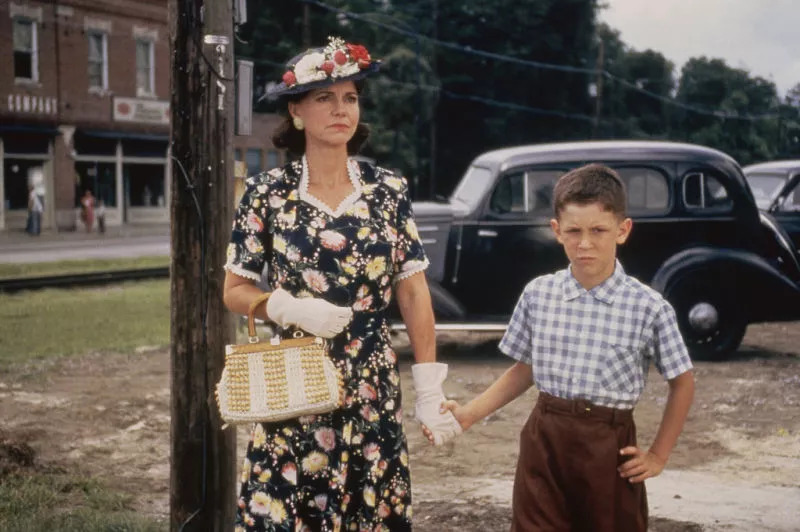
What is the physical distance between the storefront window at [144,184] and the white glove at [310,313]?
3174 centimetres

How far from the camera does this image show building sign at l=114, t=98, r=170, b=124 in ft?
105

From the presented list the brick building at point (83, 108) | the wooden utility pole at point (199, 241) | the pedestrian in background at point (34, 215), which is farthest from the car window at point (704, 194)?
the pedestrian in background at point (34, 215)

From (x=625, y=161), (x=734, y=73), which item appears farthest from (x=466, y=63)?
Result: (x=625, y=161)

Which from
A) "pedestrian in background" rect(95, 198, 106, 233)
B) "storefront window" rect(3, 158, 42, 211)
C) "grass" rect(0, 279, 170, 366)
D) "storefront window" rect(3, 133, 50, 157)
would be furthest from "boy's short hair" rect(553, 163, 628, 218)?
"pedestrian in background" rect(95, 198, 106, 233)

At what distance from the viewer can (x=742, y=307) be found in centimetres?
996

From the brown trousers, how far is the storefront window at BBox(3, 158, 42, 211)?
2730 cm

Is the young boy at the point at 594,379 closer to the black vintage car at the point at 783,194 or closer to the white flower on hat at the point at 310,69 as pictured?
the white flower on hat at the point at 310,69

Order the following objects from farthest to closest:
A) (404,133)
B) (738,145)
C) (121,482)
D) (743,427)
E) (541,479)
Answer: (738,145) → (404,133) → (743,427) → (121,482) → (541,479)

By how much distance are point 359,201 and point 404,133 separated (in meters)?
37.2

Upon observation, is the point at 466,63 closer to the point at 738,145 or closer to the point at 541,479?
the point at 738,145

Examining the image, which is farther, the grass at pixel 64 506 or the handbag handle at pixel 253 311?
the grass at pixel 64 506

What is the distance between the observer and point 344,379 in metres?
2.97

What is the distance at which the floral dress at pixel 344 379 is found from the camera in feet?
9.68

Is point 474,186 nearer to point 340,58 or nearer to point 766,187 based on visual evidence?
point 766,187
